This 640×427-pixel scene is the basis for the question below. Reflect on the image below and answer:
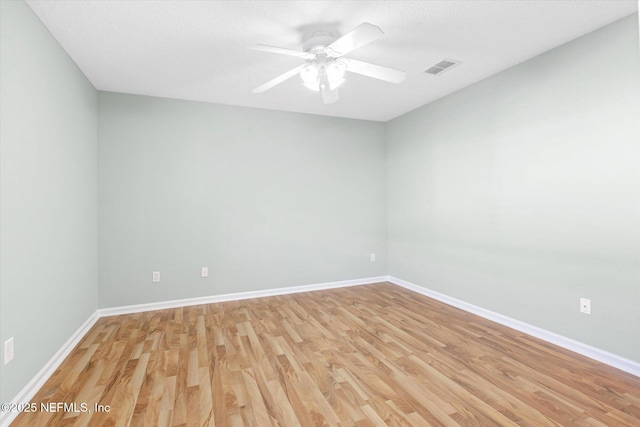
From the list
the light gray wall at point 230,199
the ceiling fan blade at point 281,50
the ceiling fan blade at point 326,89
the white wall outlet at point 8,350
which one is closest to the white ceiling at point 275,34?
the ceiling fan blade at point 281,50

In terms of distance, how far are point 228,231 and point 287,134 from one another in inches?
59.2

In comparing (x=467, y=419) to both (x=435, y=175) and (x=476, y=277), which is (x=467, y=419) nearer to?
(x=476, y=277)

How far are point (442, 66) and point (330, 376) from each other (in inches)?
111

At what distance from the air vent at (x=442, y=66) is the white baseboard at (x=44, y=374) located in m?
3.84

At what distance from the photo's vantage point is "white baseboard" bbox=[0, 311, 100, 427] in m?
1.57

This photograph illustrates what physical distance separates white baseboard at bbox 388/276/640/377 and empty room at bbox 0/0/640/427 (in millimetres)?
16

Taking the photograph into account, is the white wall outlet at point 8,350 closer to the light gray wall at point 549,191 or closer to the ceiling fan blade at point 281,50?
the ceiling fan blade at point 281,50

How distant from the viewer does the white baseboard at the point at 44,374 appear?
1.57 m

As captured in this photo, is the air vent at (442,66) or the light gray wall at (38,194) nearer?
the light gray wall at (38,194)

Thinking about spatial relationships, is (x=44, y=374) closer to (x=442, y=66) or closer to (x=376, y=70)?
(x=376, y=70)

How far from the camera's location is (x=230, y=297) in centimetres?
366

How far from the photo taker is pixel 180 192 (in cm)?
347

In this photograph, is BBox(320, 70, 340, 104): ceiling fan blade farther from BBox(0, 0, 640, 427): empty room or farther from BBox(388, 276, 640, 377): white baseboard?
BBox(388, 276, 640, 377): white baseboard

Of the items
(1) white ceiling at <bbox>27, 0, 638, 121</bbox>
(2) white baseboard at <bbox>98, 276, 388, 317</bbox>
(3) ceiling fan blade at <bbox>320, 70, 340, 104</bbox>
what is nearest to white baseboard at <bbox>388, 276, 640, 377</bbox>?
(2) white baseboard at <bbox>98, 276, 388, 317</bbox>
